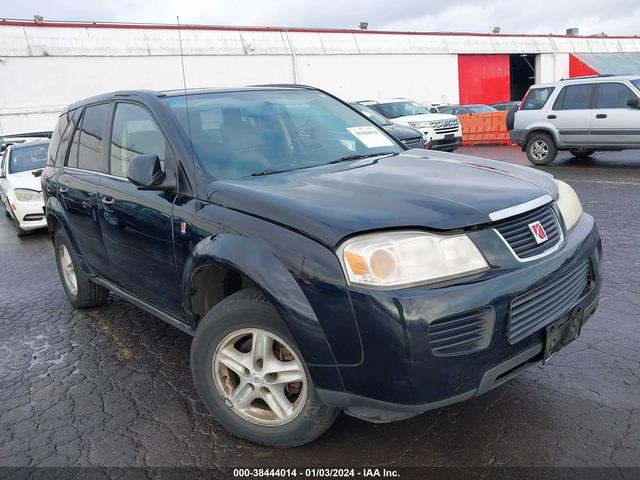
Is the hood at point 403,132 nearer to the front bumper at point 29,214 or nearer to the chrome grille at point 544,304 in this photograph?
the front bumper at point 29,214

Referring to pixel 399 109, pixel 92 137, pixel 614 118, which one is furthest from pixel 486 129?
pixel 92 137

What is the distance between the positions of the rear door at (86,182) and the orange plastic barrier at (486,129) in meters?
17.0

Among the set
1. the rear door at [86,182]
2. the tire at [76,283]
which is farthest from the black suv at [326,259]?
the tire at [76,283]

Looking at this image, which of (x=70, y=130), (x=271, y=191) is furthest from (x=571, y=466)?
(x=70, y=130)

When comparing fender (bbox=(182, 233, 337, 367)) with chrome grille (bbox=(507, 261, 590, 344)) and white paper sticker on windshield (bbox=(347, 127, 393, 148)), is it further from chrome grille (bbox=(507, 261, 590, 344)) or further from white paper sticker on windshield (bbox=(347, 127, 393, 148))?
white paper sticker on windshield (bbox=(347, 127, 393, 148))

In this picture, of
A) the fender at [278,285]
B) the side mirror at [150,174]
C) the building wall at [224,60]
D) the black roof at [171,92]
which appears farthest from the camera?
the building wall at [224,60]

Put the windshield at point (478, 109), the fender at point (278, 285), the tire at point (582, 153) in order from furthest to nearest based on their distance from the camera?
the windshield at point (478, 109) < the tire at point (582, 153) < the fender at point (278, 285)

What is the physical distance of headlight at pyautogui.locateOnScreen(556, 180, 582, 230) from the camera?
2985 millimetres

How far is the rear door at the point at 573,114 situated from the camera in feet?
38.7

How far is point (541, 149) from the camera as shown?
12727mm

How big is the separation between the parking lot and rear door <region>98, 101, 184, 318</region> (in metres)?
0.58

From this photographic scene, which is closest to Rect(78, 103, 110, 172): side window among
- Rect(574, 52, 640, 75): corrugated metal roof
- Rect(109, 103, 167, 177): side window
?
Rect(109, 103, 167, 177): side window

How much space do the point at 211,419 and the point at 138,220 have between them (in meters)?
1.26

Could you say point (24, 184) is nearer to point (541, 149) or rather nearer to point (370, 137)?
point (370, 137)
